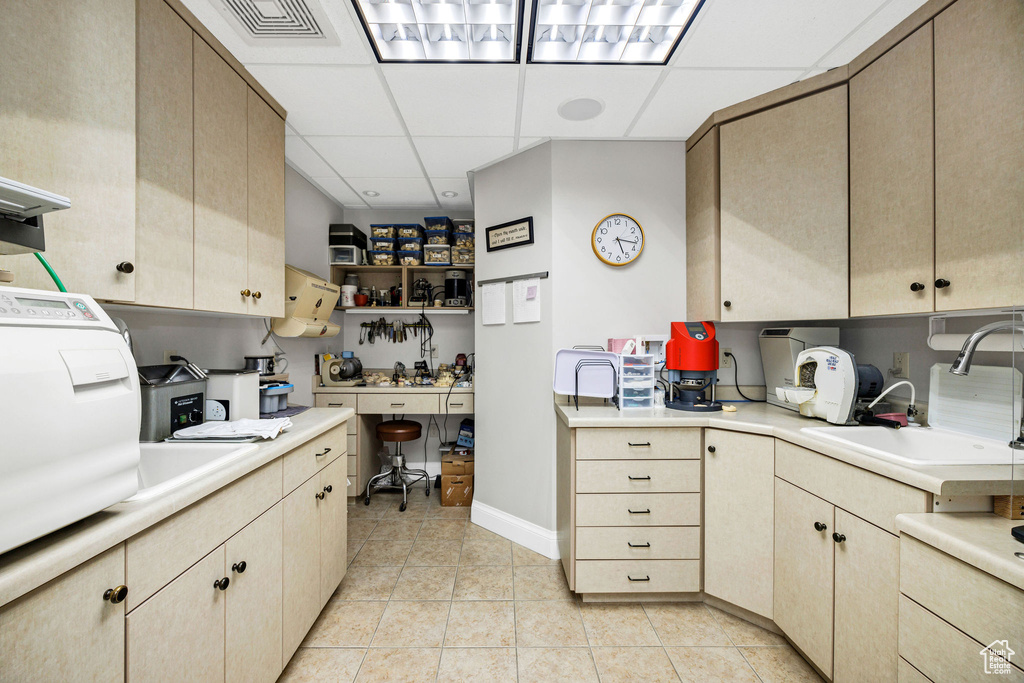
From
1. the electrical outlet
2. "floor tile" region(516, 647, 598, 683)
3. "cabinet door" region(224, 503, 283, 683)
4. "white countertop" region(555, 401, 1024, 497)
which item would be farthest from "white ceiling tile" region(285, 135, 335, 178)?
the electrical outlet

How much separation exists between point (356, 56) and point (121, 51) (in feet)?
2.63

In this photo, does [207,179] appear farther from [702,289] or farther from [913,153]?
[913,153]

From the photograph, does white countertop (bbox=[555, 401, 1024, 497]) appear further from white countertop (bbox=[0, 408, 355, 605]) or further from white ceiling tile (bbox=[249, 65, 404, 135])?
white ceiling tile (bbox=[249, 65, 404, 135])

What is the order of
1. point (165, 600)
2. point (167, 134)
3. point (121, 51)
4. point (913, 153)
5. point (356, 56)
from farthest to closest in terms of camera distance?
point (356, 56), point (913, 153), point (167, 134), point (121, 51), point (165, 600)

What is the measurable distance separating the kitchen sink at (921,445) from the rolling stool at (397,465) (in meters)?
2.63

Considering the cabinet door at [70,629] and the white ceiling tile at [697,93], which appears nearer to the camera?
the cabinet door at [70,629]

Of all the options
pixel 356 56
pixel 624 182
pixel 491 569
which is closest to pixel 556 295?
pixel 624 182

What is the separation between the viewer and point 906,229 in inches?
59.6

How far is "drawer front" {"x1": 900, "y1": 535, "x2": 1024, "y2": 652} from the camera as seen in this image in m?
0.78

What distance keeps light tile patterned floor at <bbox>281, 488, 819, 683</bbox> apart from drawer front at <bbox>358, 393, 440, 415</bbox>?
3.69ft

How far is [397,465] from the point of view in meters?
3.31

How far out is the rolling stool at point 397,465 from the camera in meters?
3.11

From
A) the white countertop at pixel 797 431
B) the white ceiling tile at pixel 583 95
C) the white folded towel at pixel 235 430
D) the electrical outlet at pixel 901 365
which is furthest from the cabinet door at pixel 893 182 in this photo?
the white folded towel at pixel 235 430

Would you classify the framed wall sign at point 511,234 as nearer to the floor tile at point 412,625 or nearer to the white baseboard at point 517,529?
the white baseboard at point 517,529
